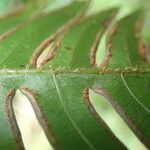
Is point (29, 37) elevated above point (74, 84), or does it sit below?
above

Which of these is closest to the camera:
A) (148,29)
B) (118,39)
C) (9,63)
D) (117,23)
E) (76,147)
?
(76,147)

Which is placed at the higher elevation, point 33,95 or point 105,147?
point 33,95

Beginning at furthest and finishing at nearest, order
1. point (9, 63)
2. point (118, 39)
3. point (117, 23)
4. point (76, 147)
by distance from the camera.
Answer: point (117, 23) → point (118, 39) → point (9, 63) → point (76, 147)

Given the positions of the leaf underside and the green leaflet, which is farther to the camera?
the green leaflet

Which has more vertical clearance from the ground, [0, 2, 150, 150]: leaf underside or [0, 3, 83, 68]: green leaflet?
[0, 3, 83, 68]: green leaflet

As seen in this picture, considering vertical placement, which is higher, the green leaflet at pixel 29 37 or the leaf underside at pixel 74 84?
the green leaflet at pixel 29 37

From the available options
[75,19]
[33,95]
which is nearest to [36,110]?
[33,95]

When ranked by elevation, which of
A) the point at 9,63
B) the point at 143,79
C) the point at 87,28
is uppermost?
the point at 87,28

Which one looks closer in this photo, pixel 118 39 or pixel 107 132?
pixel 107 132

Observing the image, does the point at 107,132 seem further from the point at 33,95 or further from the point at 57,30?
the point at 57,30

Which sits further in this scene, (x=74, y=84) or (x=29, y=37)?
(x=29, y=37)

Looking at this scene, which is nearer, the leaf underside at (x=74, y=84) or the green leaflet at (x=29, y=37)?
the leaf underside at (x=74, y=84)
